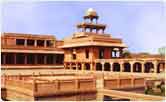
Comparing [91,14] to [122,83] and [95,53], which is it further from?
[122,83]

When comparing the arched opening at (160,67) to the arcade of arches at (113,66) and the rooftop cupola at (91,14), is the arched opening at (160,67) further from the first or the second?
the rooftop cupola at (91,14)

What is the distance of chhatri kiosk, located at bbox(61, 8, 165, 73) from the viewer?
30.4m

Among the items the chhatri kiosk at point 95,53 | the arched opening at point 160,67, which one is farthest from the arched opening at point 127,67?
the arched opening at point 160,67

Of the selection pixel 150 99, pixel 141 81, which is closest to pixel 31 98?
pixel 150 99

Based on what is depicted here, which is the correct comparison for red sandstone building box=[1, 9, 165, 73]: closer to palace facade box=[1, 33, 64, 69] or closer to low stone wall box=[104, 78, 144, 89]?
palace facade box=[1, 33, 64, 69]

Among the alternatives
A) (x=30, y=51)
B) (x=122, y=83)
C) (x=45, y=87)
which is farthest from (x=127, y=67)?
(x=45, y=87)

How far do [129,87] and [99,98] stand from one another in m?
2.55

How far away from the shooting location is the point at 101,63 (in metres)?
30.2

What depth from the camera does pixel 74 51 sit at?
3388cm

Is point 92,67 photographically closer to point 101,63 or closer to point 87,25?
point 101,63

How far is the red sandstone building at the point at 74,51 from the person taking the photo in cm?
A: 3100

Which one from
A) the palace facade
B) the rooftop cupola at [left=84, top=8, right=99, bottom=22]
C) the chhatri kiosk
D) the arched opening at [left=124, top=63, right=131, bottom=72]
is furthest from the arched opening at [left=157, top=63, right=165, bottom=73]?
the palace facade

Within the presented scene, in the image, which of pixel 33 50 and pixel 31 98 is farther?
pixel 33 50

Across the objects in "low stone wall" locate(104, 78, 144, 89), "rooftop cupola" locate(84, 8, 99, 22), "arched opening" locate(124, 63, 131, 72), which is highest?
"rooftop cupola" locate(84, 8, 99, 22)
